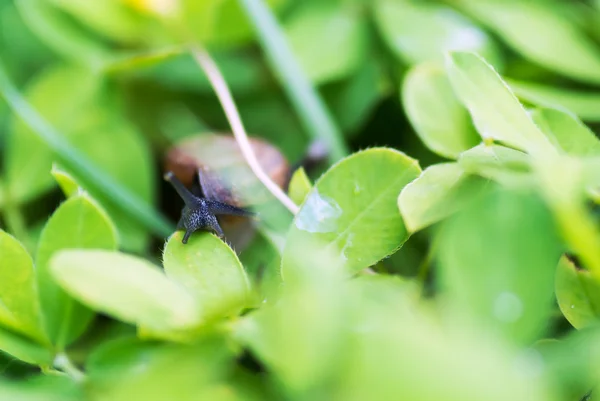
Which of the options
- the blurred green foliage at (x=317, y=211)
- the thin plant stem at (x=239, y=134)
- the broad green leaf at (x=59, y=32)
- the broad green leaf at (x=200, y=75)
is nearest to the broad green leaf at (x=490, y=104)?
the blurred green foliage at (x=317, y=211)

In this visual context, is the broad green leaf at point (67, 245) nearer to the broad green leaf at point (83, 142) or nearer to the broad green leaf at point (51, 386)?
the broad green leaf at point (51, 386)

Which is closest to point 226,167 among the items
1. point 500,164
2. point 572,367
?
point 500,164

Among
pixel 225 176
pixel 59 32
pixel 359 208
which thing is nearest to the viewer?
pixel 359 208

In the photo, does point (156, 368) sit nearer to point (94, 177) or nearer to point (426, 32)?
point (94, 177)

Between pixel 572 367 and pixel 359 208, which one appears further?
pixel 359 208

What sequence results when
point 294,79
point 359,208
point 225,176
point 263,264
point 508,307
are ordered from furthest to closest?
point 294,79 < point 225,176 < point 263,264 < point 359,208 < point 508,307

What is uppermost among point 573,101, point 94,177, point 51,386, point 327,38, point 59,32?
point 59,32

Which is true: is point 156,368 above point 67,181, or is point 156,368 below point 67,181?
below
